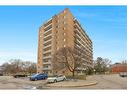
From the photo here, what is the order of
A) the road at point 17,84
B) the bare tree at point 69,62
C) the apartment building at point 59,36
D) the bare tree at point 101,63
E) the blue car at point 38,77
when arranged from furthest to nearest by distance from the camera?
the bare tree at point 69,62
the blue car at point 38,77
the bare tree at point 101,63
the apartment building at point 59,36
the road at point 17,84

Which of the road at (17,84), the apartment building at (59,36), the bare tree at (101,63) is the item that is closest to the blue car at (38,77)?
the apartment building at (59,36)

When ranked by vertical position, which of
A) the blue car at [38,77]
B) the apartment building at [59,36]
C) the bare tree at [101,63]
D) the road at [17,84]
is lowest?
the road at [17,84]

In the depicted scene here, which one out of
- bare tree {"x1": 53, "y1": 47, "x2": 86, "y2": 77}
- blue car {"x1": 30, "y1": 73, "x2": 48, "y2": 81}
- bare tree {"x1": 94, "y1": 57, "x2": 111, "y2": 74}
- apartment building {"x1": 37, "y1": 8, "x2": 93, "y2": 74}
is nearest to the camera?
apartment building {"x1": 37, "y1": 8, "x2": 93, "y2": 74}

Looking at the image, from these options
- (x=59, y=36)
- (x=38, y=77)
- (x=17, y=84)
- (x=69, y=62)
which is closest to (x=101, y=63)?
(x=69, y=62)

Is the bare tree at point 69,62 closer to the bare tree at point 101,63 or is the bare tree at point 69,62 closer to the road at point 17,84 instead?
the bare tree at point 101,63

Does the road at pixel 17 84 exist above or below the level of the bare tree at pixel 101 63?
below

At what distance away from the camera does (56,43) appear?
22.0 m

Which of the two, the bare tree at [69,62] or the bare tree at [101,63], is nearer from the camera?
the bare tree at [101,63]

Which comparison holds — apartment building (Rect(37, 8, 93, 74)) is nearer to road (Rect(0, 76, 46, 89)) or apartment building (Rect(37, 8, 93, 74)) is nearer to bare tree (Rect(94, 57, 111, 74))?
bare tree (Rect(94, 57, 111, 74))

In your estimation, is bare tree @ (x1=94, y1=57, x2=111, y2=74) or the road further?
bare tree @ (x1=94, y1=57, x2=111, y2=74)

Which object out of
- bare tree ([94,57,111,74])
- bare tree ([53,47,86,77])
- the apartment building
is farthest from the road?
bare tree ([53,47,86,77])
